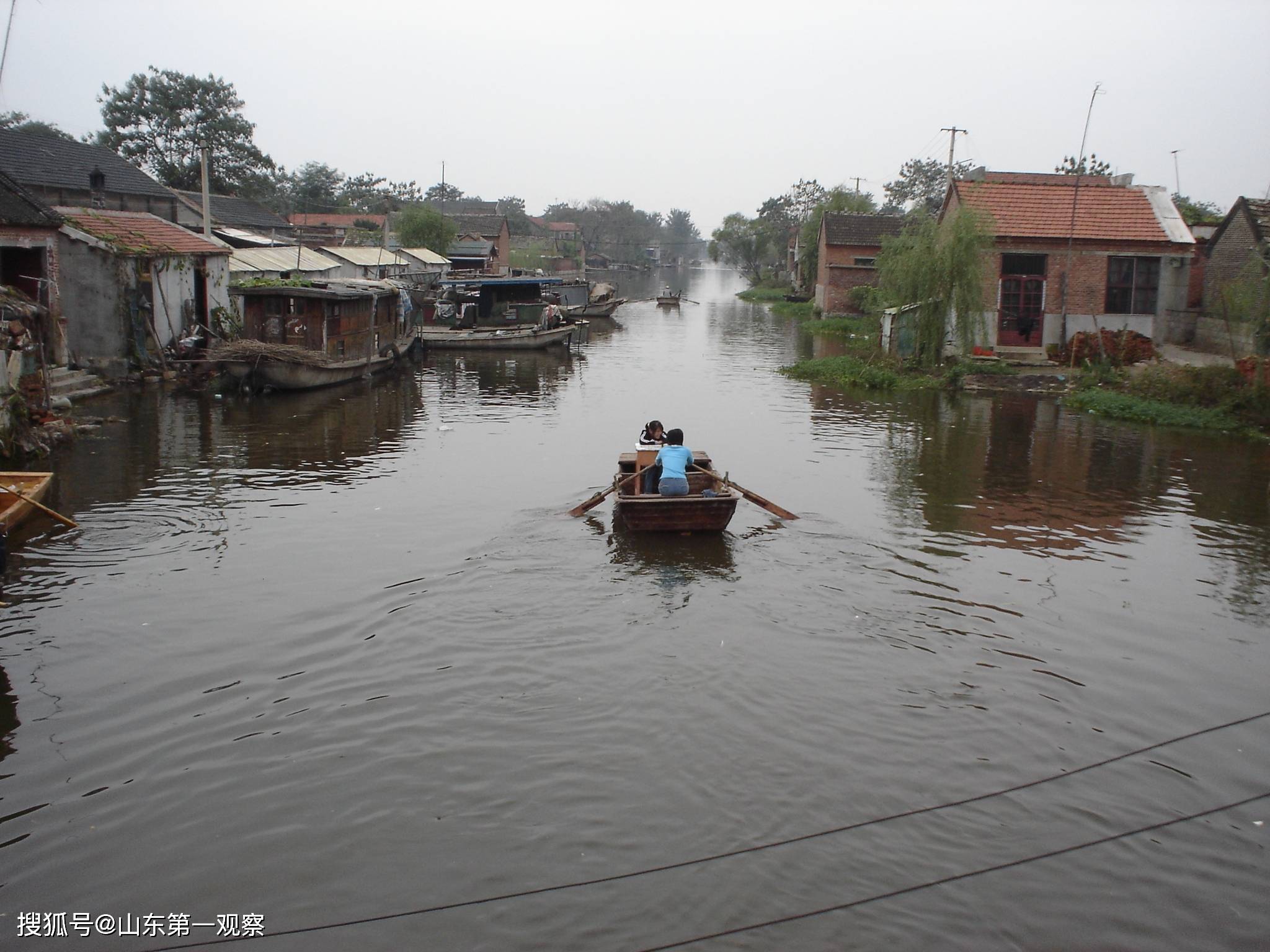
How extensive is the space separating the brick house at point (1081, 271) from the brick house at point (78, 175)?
1043 inches

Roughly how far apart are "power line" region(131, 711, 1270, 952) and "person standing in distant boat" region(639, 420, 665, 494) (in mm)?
6662

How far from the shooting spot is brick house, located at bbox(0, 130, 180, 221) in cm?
3041

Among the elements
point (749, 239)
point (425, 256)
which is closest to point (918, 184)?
point (749, 239)

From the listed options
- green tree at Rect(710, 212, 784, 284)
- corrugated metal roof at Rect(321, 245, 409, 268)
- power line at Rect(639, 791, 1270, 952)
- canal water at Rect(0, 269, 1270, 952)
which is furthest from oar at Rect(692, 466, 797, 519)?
green tree at Rect(710, 212, 784, 284)

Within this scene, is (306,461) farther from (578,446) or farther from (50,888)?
(50,888)

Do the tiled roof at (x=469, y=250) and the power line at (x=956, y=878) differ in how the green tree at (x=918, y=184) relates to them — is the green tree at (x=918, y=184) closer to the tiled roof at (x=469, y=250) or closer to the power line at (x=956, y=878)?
the tiled roof at (x=469, y=250)

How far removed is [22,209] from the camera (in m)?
20.0

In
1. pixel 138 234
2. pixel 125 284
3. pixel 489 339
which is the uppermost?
pixel 138 234

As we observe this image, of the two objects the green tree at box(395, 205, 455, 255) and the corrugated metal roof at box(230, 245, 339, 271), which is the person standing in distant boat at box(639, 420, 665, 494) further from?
the green tree at box(395, 205, 455, 255)

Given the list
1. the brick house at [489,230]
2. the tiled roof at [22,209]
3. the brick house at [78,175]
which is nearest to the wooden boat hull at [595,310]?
the brick house at [489,230]

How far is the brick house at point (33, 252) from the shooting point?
1975 centimetres

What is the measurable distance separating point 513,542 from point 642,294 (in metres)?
71.2

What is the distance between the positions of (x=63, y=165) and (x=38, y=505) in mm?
26356

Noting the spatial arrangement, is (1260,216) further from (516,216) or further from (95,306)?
(516,216)
